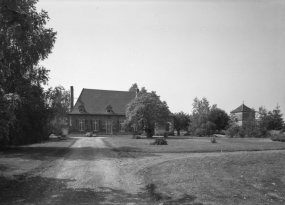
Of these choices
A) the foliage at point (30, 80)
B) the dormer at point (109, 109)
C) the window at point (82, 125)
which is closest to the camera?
the foliage at point (30, 80)

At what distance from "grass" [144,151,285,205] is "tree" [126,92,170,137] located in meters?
30.7

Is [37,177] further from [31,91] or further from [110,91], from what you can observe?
[110,91]

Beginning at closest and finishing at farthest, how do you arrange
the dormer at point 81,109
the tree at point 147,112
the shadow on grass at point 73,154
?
1. the shadow on grass at point 73,154
2. the tree at point 147,112
3. the dormer at point 81,109

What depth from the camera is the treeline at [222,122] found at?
46.0 metres

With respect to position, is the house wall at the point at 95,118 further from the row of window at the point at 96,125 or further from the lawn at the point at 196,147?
the lawn at the point at 196,147

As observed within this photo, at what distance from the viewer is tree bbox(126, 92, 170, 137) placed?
147ft

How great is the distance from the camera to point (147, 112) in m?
44.8

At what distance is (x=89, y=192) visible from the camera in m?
8.49

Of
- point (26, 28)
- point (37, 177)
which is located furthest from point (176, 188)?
point (26, 28)

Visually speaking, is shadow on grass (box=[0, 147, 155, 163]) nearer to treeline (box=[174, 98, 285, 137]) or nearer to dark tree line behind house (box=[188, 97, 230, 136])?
treeline (box=[174, 98, 285, 137])

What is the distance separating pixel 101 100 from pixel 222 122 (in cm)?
3439

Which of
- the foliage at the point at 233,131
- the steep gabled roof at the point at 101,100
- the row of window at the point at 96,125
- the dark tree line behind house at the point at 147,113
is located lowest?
the foliage at the point at 233,131

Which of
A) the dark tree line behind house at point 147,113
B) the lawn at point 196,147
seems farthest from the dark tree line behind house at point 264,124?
the lawn at point 196,147

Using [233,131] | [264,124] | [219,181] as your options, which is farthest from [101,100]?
[219,181]
